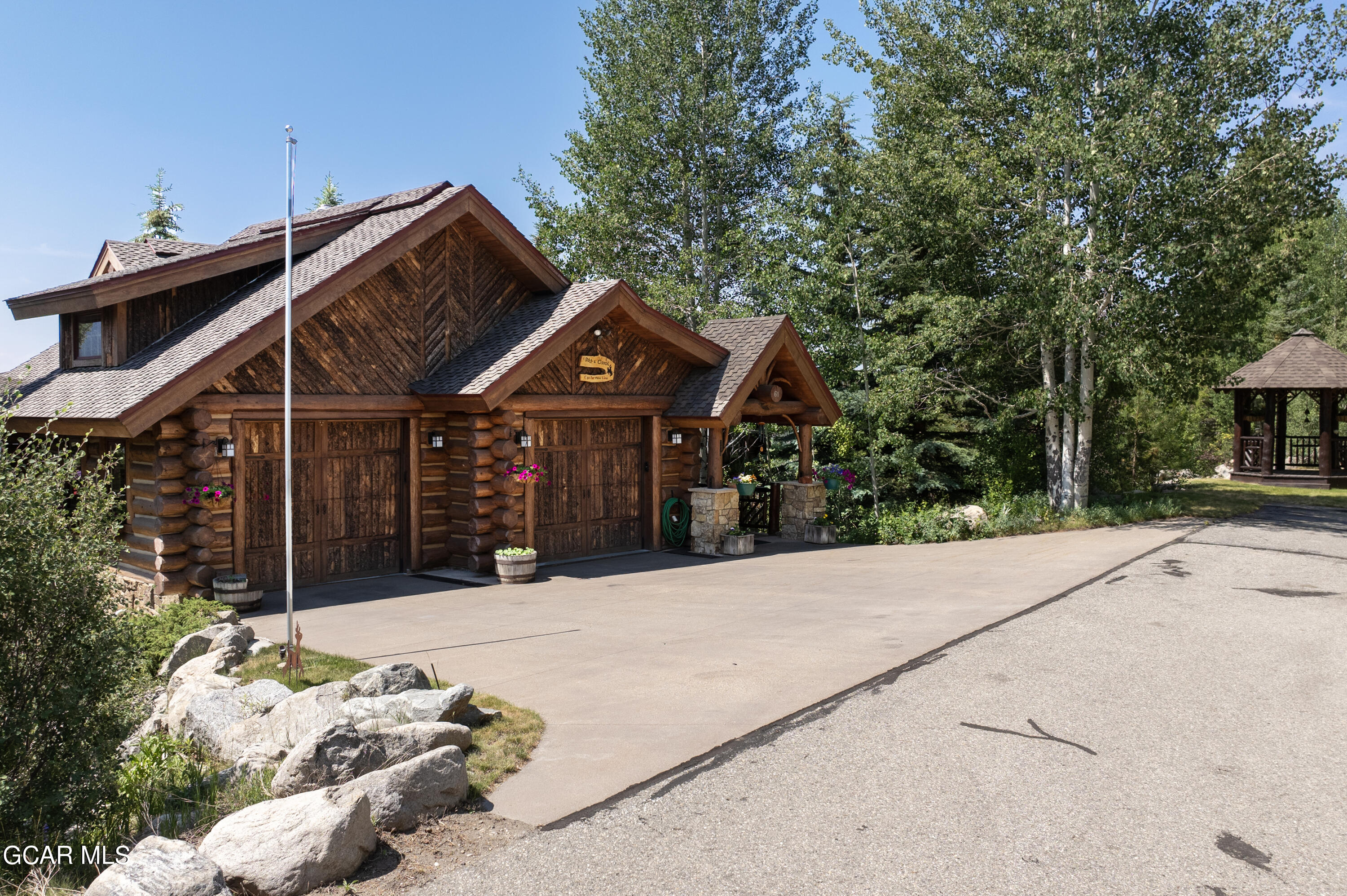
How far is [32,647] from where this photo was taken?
18.4 ft

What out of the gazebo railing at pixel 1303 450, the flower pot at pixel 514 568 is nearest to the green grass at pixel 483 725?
the flower pot at pixel 514 568

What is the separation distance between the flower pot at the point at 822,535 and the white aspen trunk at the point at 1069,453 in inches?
252

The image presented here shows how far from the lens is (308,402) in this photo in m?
13.1

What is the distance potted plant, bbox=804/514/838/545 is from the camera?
19.6m

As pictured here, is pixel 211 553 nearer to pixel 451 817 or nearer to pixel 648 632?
pixel 648 632

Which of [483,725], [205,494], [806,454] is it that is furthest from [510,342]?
[483,725]

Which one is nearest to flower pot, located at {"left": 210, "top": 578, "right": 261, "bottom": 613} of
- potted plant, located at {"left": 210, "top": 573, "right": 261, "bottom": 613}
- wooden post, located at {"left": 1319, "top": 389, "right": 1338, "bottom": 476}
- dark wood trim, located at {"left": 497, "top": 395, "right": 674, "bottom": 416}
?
potted plant, located at {"left": 210, "top": 573, "right": 261, "bottom": 613}

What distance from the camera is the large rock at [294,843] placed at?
5.02 meters

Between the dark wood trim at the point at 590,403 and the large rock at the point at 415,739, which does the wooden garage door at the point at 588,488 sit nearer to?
the dark wood trim at the point at 590,403

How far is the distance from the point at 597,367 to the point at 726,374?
2.68m

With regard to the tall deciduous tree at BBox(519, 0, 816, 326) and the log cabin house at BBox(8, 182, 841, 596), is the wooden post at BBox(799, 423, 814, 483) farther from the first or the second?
the tall deciduous tree at BBox(519, 0, 816, 326)

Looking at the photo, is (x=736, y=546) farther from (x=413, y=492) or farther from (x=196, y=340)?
(x=196, y=340)

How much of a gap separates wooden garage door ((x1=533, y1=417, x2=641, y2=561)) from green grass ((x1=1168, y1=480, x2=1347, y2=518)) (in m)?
13.9

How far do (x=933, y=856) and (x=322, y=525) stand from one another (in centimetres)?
1088
